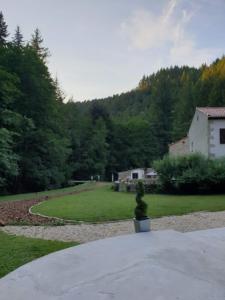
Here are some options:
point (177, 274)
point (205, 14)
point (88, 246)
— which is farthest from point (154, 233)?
point (205, 14)

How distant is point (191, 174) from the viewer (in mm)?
20391

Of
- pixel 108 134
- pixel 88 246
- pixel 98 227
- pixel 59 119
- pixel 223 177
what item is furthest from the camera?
pixel 108 134

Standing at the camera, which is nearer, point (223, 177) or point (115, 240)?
point (115, 240)

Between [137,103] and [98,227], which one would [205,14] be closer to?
[98,227]

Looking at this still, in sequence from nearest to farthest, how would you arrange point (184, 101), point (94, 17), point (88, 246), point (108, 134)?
point (88, 246) < point (94, 17) < point (108, 134) < point (184, 101)

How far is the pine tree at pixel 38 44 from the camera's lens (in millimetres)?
37062

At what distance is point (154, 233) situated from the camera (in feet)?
26.7

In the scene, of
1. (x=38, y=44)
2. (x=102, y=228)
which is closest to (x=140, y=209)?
(x=102, y=228)

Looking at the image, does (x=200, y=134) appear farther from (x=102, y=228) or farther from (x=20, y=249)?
(x=20, y=249)

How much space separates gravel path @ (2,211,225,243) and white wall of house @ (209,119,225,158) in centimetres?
1335

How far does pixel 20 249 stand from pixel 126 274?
10.2 ft

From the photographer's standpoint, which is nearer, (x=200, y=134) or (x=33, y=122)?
(x=200, y=134)

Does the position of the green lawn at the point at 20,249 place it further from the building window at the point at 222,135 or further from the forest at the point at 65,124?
the building window at the point at 222,135

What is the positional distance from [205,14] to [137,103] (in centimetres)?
7596
